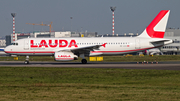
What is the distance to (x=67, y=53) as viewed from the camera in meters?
39.8

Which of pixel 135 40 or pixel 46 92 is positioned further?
pixel 135 40

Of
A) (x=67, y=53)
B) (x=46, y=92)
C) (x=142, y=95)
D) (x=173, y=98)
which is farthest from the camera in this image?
(x=67, y=53)

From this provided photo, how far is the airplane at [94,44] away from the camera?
4172 cm

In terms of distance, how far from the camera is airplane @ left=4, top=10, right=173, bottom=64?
41719mm

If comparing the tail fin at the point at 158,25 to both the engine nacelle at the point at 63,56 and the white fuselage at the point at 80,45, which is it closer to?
the white fuselage at the point at 80,45

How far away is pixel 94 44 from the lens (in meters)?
42.1

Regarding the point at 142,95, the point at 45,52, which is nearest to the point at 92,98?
the point at 142,95

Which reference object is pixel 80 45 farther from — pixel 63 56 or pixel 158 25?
pixel 158 25

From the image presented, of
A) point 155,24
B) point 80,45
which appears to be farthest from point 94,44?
point 155,24

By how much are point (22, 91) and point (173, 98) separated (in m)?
8.72

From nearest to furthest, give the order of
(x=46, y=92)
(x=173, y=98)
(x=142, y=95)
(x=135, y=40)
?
(x=173, y=98) < (x=142, y=95) < (x=46, y=92) < (x=135, y=40)

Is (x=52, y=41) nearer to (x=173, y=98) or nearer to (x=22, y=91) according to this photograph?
(x=22, y=91)

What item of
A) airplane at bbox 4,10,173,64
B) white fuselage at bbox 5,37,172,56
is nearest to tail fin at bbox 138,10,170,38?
airplane at bbox 4,10,173,64

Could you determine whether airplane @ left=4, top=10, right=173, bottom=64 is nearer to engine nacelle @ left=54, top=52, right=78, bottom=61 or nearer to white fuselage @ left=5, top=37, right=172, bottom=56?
white fuselage @ left=5, top=37, right=172, bottom=56
